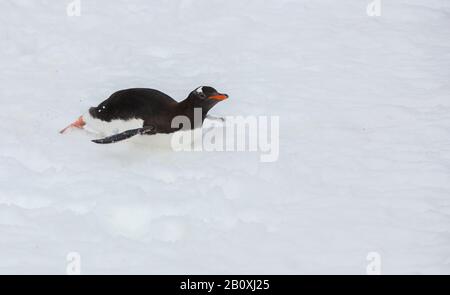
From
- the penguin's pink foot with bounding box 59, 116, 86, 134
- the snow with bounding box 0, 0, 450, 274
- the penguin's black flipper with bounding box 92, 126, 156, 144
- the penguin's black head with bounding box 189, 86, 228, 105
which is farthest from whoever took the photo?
the penguin's pink foot with bounding box 59, 116, 86, 134

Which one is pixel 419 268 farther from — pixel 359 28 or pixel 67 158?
pixel 359 28

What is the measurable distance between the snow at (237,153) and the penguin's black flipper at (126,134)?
148 millimetres

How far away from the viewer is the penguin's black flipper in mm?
4047

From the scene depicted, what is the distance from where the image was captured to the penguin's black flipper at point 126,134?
4.05 metres

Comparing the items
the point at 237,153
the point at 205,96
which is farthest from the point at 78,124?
the point at 237,153

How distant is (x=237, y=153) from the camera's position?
14.2 feet

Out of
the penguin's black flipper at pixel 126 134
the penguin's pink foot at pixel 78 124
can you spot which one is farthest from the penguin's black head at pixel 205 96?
the penguin's pink foot at pixel 78 124

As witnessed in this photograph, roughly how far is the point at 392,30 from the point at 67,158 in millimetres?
3785

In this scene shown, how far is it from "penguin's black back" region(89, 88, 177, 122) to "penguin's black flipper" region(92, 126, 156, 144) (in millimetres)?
75

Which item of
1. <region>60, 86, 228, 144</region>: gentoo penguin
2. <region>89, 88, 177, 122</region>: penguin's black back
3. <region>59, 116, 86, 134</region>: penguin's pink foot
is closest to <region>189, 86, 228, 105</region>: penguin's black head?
<region>60, 86, 228, 144</region>: gentoo penguin

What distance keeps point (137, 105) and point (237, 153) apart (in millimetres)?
664

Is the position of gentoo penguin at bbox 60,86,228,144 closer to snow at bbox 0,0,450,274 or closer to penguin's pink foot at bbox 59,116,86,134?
snow at bbox 0,0,450,274
